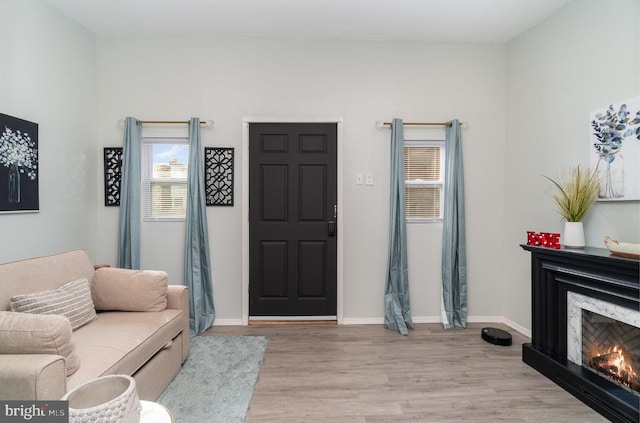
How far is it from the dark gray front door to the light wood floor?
1.29 ft

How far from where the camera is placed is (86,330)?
1977 millimetres

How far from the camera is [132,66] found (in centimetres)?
339

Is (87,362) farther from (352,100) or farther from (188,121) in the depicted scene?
(352,100)

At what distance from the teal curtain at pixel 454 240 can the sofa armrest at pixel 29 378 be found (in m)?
3.18

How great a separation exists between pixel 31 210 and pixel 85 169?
0.77 meters

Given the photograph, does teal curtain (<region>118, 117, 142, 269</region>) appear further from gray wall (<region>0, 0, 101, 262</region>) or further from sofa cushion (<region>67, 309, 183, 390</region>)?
sofa cushion (<region>67, 309, 183, 390</region>)

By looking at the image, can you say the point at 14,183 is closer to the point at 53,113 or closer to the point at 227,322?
the point at 53,113

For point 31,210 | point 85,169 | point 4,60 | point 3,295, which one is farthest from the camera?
point 85,169

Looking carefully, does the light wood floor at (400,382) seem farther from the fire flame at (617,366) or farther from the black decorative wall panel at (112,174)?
the black decorative wall panel at (112,174)

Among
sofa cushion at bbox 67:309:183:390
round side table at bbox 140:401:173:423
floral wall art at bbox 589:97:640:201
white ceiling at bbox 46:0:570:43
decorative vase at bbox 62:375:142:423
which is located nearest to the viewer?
Answer: decorative vase at bbox 62:375:142:423

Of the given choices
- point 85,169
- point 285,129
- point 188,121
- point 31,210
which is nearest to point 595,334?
point 285,129

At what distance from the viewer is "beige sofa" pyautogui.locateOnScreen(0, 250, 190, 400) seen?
1.30m

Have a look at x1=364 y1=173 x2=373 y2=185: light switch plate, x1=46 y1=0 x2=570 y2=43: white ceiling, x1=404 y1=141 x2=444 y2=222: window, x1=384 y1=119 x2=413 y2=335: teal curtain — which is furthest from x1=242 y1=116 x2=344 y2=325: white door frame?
x1=46 y1=0 x2=570 y2=43: white ceiling

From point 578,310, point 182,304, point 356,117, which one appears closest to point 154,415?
point 182,304
